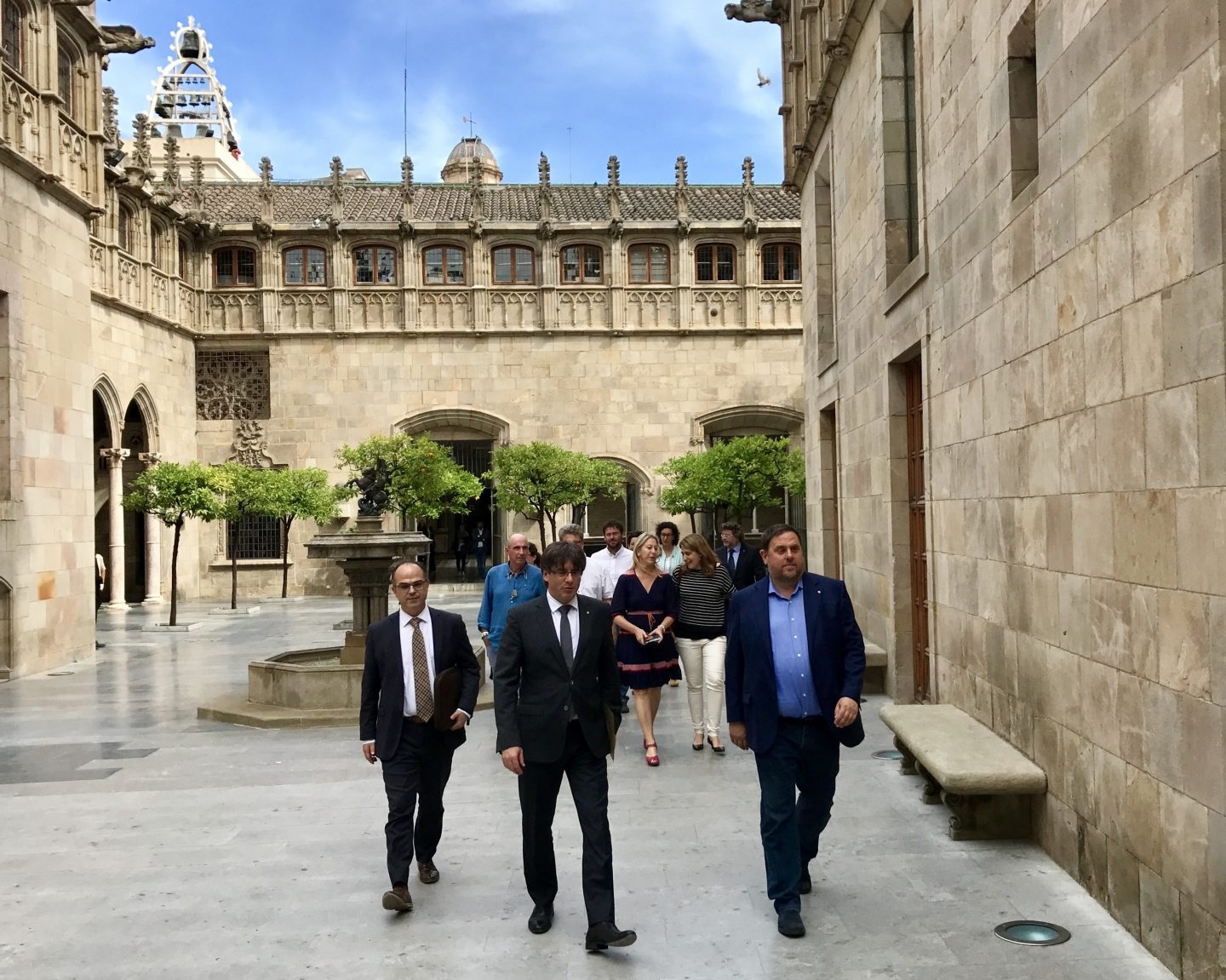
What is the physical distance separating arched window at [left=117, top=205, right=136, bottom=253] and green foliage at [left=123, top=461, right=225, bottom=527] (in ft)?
22.4

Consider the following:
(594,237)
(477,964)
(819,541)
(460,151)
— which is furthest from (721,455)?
(460,151)

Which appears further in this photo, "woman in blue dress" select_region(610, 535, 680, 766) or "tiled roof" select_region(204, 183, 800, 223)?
"tiled roof" select_region(204, 183, 800, 223)

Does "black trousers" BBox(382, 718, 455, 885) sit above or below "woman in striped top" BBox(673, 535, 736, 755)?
below

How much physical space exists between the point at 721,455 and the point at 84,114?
1263cm

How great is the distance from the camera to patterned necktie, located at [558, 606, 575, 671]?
489 centimetres

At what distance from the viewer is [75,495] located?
15.5m

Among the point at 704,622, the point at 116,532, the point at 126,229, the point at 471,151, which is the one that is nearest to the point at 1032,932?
the point at 704,622

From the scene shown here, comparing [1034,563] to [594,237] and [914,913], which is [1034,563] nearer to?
[914,913]

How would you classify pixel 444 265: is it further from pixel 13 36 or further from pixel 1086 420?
pixel 1086 420

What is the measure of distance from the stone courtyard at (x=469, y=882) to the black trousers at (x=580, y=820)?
0.23m

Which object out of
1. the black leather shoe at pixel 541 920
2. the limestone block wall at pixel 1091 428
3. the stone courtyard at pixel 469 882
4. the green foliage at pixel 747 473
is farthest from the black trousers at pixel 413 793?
the green foliage at pixel 747 473

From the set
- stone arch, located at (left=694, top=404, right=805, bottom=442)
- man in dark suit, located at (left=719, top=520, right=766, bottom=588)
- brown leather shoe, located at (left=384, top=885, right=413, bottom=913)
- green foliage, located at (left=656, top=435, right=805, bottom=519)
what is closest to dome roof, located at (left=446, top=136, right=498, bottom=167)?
stone arch, located at (left=694, top=404, right=805, bottom=442)

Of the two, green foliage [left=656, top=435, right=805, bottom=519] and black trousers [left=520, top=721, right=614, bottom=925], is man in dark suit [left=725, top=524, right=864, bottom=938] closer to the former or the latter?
black trousers [left=520, top=721, right=614, bottom=925]

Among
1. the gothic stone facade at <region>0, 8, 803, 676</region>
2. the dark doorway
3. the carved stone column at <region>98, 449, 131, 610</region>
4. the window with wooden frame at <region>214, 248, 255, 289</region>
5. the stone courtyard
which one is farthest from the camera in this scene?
the window with wooden frame at <region>214, 248, 255, 289</region>
